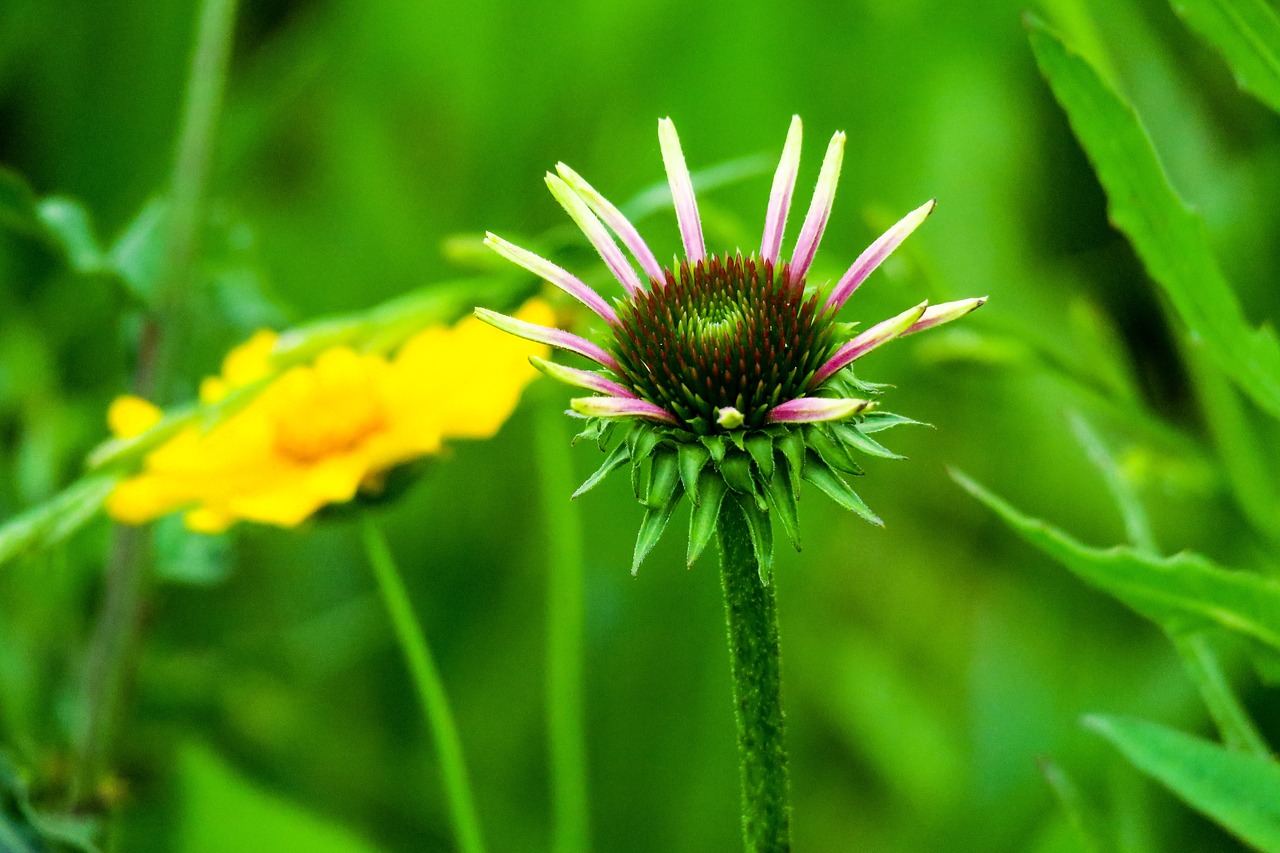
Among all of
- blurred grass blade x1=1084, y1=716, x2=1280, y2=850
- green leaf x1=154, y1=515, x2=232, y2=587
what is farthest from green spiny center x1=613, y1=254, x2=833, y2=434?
green leaf x1=154, y1=515, x2=232, y2=587

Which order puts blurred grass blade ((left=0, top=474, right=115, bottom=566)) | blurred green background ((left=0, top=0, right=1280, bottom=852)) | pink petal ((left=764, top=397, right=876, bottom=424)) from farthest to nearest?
blurred green background ((left=0, top=0, right=1280, bottom=852)) < blurred grass blade ((left=0, top=474, right=115, bottom=566)) < pink petal ((left=764, top=397, right=876, bottom=424))

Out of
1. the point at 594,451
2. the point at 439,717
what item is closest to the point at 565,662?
the point at 439,717

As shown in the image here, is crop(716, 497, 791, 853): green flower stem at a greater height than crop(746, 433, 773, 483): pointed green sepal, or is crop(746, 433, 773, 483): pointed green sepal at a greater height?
crop(746, 433, 773, 483): pointed green sepal

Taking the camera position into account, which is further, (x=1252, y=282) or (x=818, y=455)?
(x=1252, y=282)

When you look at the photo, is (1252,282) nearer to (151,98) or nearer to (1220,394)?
(1220,394)

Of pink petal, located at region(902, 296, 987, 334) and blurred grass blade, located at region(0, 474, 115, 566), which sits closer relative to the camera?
pink petal, located at region(902, 296, 987, 334)

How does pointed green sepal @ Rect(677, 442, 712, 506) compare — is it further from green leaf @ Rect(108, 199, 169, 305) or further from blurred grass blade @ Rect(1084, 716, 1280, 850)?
green leaf @ Rect(108, 199, 169, 305)

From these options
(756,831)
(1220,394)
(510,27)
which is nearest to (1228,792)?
(756,831)
